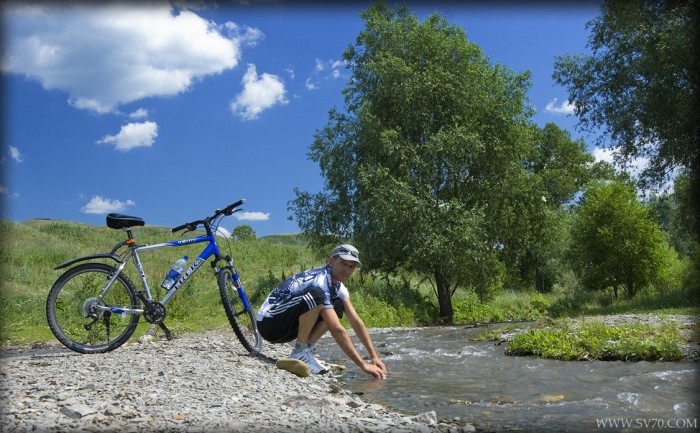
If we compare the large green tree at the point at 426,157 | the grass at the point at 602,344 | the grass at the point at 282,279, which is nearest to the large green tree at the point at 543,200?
the large green tree at the point at 426,157

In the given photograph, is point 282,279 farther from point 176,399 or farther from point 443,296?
point 176,399

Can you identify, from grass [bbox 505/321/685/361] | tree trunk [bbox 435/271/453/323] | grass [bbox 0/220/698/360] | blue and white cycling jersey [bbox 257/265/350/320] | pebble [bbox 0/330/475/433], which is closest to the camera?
pebble [bbox 0/330/475/433]

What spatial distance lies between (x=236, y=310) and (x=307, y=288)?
248 centimetres

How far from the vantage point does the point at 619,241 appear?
2830cm

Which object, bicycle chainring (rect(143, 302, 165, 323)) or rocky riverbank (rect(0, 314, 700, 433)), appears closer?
rocky riverbank (rect(0, 314, 700, 433))

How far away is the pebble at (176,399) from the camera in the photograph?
4.26 meters

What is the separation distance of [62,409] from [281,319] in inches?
104

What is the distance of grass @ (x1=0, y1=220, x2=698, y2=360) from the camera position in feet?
32.2

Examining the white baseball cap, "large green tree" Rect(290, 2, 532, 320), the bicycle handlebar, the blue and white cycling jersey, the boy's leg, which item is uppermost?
"large green tree" Rect(290, 2, 532, 320)

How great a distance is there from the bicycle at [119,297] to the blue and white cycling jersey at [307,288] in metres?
1.29

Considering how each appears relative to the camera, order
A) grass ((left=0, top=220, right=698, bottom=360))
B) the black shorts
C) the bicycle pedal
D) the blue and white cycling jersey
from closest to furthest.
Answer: the blue and white cycling jersey, the black shorts, the bicycle pedal, grass ((left=0, top=220, right=698, bottom=360))

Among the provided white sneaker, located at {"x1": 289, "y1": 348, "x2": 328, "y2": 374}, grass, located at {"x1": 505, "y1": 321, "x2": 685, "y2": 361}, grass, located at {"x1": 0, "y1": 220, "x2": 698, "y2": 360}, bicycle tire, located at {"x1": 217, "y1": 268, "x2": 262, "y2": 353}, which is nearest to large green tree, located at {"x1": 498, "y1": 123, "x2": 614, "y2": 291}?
grass, located at {"x1": 0, "y1": 220, "x2": 698, "y2": 360}

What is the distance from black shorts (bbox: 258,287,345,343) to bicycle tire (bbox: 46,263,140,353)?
2.19 m

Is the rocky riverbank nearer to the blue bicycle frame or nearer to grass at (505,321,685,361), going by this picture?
the blue bicycle frame
